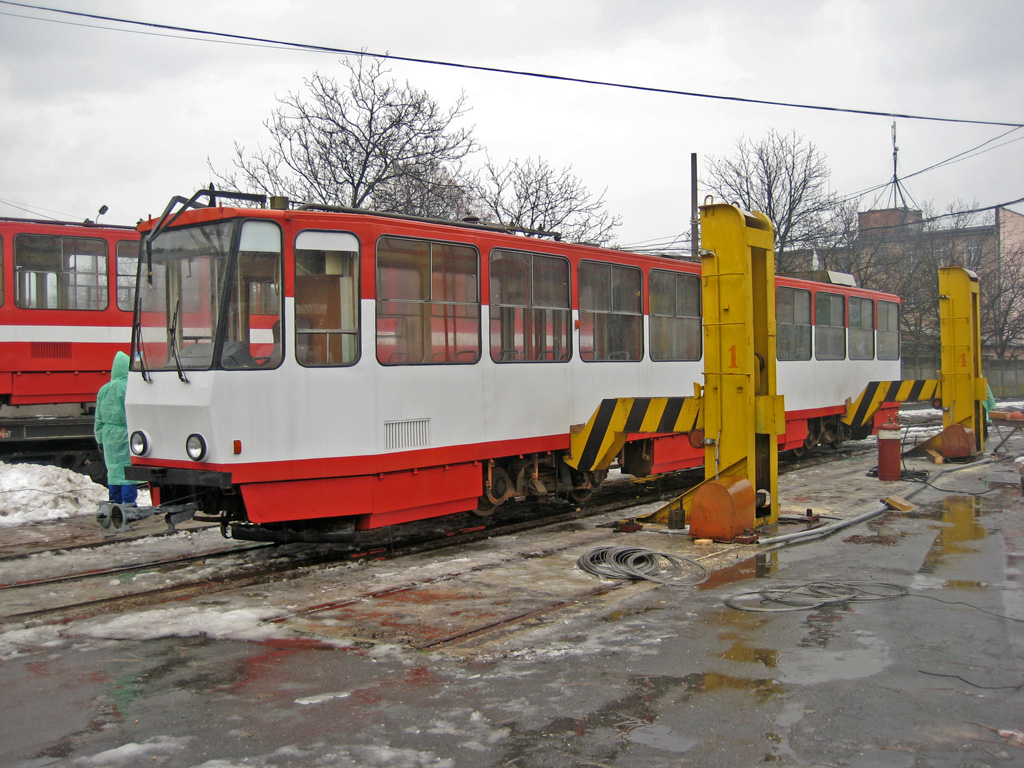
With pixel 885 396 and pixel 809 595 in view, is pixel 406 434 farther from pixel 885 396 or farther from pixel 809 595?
pixel 885 396

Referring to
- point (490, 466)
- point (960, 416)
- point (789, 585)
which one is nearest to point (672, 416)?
point (490, 466)

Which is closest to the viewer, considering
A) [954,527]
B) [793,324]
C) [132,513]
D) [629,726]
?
[629,726]

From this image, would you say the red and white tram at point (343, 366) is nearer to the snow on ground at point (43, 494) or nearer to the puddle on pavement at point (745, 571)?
the puddle on pavement at point (745, 571)

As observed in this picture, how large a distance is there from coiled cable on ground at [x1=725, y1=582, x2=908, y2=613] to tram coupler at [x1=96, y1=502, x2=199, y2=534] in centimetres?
473

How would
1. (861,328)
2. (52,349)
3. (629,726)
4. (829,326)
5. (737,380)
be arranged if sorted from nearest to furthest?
(629,726)
(737,380)
(52,349)
(829,326)
(861,328)

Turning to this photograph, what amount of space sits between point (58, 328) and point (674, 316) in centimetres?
903

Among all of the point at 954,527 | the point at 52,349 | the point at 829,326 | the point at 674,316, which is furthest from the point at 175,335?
the point at 829,326

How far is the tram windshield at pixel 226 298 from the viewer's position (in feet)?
25.0

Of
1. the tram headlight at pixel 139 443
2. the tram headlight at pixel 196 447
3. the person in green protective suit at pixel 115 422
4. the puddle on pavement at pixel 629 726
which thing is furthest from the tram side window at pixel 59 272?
the puddle on pavement at pixel 629 726

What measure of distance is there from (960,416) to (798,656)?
12738 mm

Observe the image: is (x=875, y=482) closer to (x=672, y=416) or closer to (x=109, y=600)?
(x=672, y=416)

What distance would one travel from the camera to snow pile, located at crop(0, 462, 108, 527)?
35.6 ft

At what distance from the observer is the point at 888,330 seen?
19.6 m

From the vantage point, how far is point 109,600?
6.97m
